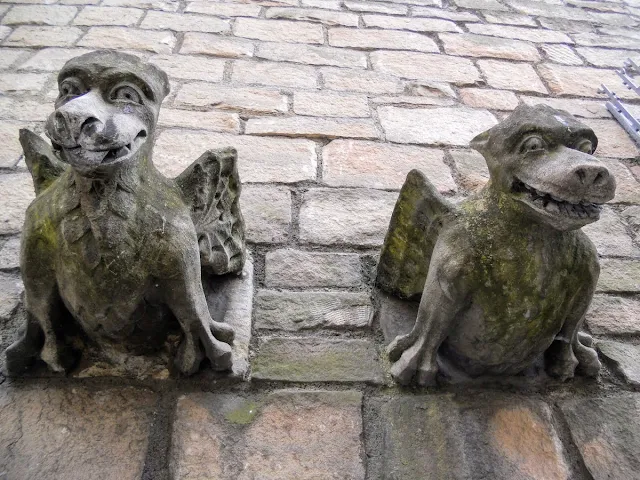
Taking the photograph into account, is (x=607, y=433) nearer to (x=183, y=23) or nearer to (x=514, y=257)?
(x=514, y=257)

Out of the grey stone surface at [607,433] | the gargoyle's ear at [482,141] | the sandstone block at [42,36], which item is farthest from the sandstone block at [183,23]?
the grey stone surface at [607,433]

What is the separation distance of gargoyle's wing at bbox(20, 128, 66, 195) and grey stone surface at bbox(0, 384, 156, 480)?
51cm

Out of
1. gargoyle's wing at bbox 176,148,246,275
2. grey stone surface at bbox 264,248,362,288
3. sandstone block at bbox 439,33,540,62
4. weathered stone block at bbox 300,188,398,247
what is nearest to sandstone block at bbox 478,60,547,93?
sandstone block at bbox 439,33,540,62

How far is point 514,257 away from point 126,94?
0.91 m

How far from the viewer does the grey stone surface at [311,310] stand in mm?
1642

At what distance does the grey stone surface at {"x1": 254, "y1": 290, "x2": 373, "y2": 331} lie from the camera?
1642 mm

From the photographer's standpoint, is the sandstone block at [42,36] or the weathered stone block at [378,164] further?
the sandstone block at [42,36]

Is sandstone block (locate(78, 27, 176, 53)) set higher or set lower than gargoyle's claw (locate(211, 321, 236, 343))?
lower

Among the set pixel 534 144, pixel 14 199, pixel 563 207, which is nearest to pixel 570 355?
pixel 563 207

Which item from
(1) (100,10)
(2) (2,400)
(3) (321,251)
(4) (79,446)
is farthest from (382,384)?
(1) (100,10)

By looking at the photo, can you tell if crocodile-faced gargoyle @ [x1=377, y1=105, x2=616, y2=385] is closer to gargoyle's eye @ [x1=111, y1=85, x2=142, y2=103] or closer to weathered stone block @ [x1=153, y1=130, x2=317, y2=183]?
gargoyle's eye @ [x1=111, y1=85, x2=142, y2=103]

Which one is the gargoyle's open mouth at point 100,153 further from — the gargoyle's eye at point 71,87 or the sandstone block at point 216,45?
the sandstone block at point 216,45

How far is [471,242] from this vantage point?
50.4 inches

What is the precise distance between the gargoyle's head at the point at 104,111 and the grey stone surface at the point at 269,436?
2.13 feet
